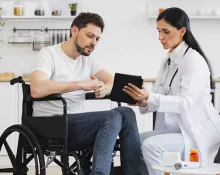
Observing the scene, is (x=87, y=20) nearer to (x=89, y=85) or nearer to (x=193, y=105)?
(x=89, y=85)

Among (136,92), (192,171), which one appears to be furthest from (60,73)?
(192,171)

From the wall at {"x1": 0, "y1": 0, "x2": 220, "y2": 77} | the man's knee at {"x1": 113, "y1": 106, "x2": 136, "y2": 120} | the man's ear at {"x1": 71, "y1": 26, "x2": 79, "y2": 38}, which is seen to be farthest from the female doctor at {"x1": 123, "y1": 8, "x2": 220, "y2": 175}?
the wall at {"x1": 0, "y1": 0, "x2": 220, "y2": 77}

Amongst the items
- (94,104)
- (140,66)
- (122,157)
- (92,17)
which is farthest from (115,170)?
(140,66)

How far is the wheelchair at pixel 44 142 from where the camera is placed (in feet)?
10.6

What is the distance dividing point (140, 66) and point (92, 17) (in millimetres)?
2905

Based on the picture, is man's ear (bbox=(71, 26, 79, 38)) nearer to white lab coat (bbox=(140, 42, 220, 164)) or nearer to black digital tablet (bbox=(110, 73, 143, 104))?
black digital tablet (bbox=(110, 73, 143, 104))

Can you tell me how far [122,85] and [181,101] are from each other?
337 mm

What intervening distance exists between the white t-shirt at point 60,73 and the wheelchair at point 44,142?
0.10 metres

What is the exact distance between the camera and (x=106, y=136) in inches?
126

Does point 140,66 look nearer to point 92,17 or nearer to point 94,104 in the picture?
point 94,104

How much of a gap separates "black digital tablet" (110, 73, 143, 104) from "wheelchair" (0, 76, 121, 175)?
294 mm

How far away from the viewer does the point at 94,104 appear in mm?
5668

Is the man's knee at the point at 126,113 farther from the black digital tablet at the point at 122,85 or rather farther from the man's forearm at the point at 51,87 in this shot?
the man's forearm at the point at 51,87

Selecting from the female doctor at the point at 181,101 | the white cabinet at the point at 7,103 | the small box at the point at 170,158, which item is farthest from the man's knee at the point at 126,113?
the white cabinet at the point at 7,103
